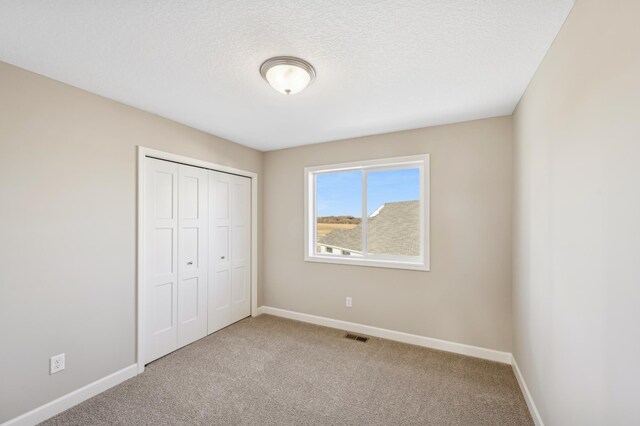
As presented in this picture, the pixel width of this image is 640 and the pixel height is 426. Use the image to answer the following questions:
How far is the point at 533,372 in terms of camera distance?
1.99m

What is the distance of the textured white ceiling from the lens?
4.56 ft

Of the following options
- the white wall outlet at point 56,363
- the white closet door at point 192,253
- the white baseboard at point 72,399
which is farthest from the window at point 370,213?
the white wall outlet at point 56,363

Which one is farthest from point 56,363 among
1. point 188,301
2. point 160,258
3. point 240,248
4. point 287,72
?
point 287,72

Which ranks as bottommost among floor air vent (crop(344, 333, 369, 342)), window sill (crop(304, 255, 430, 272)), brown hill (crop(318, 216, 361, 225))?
floor air vent (crop(344, 333, 369, 342))

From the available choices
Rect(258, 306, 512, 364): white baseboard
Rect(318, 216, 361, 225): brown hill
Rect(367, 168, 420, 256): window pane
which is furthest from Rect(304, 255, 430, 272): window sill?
Rect(258, 306, 512, 364): white baseboard

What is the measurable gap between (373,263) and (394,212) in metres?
0.69

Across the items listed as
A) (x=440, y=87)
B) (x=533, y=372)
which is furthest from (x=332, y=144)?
(x=533, y=372)

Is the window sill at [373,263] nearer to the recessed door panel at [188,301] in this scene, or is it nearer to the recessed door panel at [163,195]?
the recessed door panel at [188,301]

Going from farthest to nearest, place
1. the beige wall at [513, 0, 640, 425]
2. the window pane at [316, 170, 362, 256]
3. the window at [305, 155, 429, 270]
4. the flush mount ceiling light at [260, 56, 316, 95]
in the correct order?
1. the window pane at [316, 170, 362, 256]
2. the window at [305, 155, 429, 270]
3. the flush mount ceiling light at [260, 56, 316, 95]
4. the beige wall at [513, 0, 640, 425]

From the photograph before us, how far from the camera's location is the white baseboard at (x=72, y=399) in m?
1.88

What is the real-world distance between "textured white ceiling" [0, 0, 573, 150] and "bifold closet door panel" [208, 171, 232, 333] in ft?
3.65

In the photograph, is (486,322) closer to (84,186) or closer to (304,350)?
(304,350)

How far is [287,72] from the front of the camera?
6.07ft

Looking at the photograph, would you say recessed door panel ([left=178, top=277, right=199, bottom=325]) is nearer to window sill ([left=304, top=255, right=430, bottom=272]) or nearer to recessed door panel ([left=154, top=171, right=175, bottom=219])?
recessed door panel ([left=154, top=171, right=175, bottom=219])
